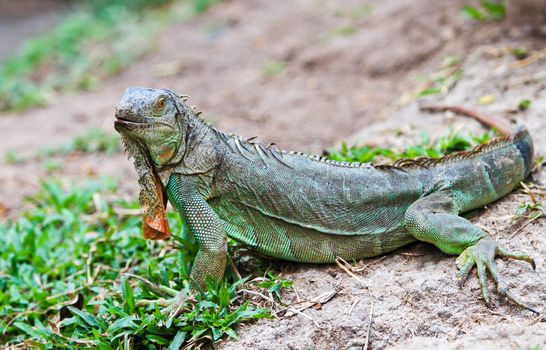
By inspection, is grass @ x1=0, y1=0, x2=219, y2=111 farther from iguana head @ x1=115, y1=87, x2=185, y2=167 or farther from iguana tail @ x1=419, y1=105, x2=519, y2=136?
iguana head @ x1=115, y1=87, x2=185, y2=167

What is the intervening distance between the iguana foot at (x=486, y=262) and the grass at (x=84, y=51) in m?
8.63

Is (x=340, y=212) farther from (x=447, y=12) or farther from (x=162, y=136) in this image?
(x=447, y=12)

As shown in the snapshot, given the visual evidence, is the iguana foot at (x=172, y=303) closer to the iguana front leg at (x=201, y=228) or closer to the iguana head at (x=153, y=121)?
the iguana front leg at (x=201, y=228)

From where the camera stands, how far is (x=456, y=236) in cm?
363

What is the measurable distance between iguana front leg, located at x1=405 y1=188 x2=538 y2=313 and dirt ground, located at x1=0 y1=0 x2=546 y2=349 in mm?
73

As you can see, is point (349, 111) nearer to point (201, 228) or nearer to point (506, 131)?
point (506, 131)

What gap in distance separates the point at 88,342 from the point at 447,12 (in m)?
6.45

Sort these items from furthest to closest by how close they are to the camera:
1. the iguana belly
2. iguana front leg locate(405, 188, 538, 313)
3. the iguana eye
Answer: the iguana belly < the iguana eye < iguana front leg locate(405, 188, 538, 313)

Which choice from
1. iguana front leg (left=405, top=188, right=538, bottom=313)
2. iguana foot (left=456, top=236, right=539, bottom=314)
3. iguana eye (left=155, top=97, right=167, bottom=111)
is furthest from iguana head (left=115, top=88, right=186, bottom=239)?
iguana foot (left=456, top=236, right=539, bottom=314)

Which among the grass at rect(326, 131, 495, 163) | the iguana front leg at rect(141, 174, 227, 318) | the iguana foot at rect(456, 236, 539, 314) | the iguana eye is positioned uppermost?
the iguana eye

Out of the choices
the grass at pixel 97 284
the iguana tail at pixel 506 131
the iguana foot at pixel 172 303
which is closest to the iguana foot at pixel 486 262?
the iguana tail at pixel 506 131

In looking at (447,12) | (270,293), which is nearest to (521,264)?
(270,293)

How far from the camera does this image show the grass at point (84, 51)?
11039 mm

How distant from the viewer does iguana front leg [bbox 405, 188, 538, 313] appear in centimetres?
350
